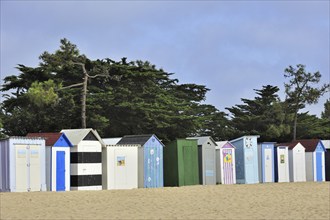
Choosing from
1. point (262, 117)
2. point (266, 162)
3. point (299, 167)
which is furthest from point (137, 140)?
point (262, 117)

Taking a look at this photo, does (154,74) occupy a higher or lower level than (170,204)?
higher

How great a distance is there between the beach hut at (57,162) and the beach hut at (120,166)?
2.04 metres

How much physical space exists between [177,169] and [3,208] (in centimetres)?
1168

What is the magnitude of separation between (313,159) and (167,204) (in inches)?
726

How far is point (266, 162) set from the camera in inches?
1264

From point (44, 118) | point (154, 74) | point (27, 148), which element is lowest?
point (27, 148)

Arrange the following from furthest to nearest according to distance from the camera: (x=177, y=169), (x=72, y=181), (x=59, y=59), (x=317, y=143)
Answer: (x=59, y=59)
(x=317, y=143)
(x=177, y=169)
(x=72, y=181)

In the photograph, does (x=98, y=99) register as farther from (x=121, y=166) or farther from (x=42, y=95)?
(x=121, y=166)

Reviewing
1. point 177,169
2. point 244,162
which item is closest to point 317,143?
point 244,162

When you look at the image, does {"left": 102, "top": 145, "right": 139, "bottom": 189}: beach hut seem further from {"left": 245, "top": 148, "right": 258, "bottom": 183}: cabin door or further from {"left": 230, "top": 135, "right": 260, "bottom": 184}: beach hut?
{"left": 245, "top": 148, "right": 258, "bottom": 183}: cabin door

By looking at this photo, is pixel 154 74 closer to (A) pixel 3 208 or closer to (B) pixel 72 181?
(B) pixel 72 181

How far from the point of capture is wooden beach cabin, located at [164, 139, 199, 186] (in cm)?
2719

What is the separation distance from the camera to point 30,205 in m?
17.6

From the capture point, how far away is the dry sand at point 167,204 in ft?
52.0
